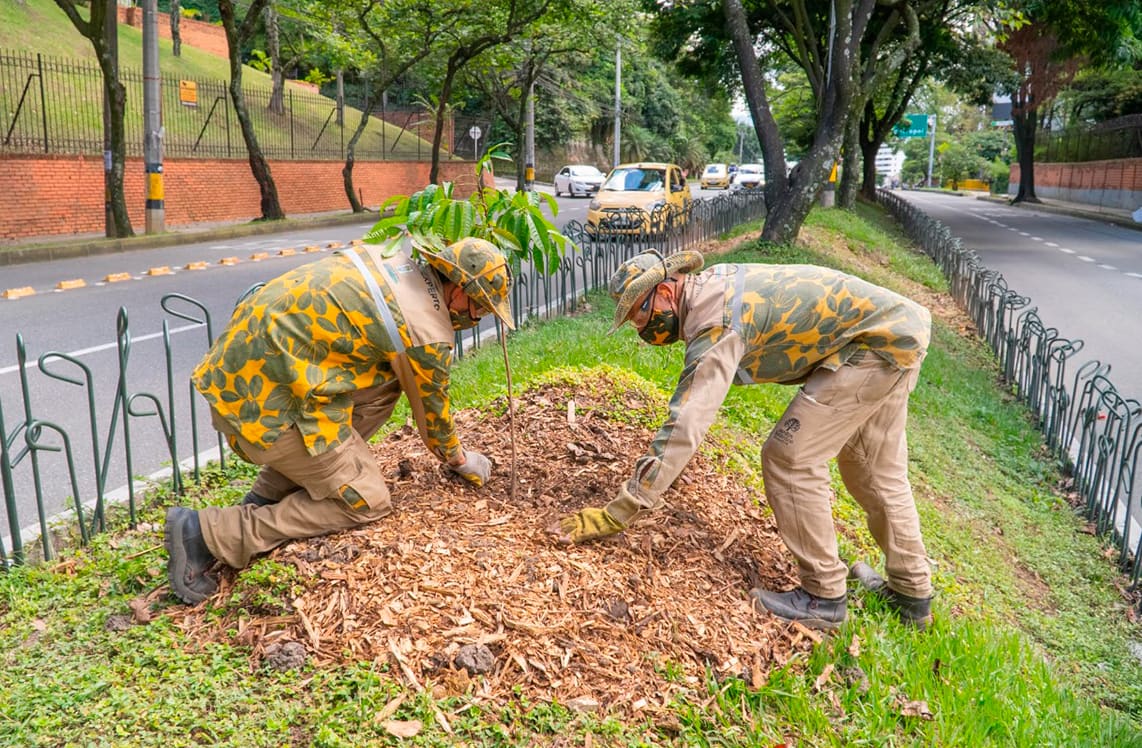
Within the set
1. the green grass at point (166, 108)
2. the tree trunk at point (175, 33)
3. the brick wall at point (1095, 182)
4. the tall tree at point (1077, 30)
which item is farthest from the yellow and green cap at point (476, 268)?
the brick wall at point (1095, 182)

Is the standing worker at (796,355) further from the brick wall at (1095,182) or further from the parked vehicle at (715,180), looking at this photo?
the parked vehicle at (715,180)

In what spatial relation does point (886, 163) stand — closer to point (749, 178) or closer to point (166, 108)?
point (749, 178)

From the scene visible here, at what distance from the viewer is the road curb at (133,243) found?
15.4 m

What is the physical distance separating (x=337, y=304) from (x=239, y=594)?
1131mm

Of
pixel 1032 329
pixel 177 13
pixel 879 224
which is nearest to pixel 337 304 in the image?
pixel 1032 329

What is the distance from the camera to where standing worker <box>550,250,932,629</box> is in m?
3.56

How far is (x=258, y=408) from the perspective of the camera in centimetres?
357

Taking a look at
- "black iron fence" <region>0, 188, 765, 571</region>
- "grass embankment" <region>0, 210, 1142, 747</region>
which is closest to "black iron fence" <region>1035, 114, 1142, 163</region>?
"black iron fence" <region>0, 188, 765, 571</region>

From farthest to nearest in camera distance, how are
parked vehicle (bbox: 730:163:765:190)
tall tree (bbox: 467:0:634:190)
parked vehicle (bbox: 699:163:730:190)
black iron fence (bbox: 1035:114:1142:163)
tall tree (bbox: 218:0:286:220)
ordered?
1. parked vehicle (bbox: 699:163:730:190)
2. parked vehicle (bbox: 730:163:765:190)
3. black iron fence (bbox: 1035:114:1142:163)
4. tall tree (bbox: 467:0:634:190)
5. tall tree (bbox: 218:0:286:220)

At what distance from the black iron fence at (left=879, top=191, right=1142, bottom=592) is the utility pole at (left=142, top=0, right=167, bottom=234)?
13942mm

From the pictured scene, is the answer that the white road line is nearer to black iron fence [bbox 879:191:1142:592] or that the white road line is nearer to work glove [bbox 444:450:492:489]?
work glove [bbox 444:450:492:489]

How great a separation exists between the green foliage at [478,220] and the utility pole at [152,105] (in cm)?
1487

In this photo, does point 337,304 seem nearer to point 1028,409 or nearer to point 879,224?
point 1028,409

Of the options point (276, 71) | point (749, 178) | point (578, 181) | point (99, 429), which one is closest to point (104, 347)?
point (99, 429)
